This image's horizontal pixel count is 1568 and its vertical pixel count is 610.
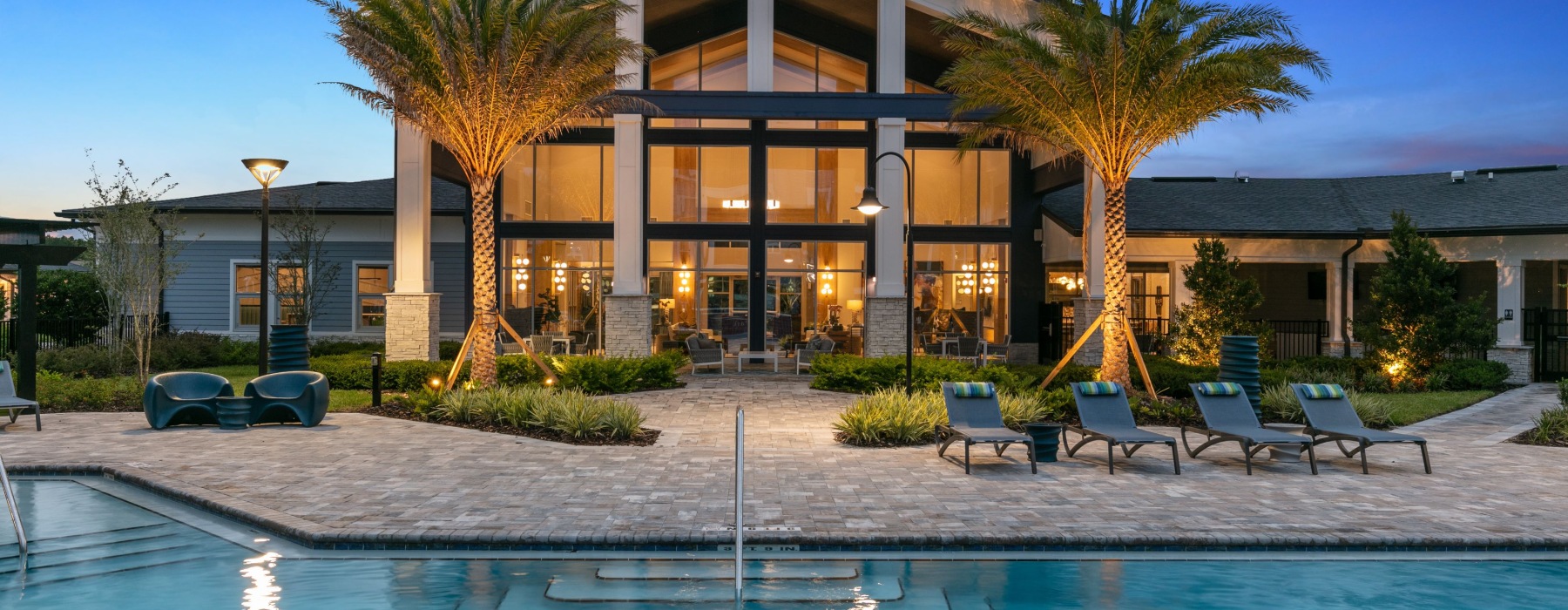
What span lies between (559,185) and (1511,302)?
21.6 metres

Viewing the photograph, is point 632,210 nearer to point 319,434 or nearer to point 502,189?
point 502,189

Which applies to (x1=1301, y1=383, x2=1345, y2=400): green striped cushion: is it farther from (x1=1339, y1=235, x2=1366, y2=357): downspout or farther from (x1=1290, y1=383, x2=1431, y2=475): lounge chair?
(x1=1339, y1=235, x2=1366, y2=357): downspout

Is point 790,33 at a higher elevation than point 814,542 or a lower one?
higher

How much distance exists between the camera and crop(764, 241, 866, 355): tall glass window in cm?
2464

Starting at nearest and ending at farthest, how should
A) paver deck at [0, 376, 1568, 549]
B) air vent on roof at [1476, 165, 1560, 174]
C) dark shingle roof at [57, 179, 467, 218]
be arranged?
paver deck at [0, 376, 1568, 549] < dark shingle roof at [57, 179, 467, 218] < air vent on roof at [1476, 165, 1560, 174]

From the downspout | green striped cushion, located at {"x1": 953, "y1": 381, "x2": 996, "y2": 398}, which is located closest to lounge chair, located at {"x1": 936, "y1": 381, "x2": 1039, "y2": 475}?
green striped cushion, located at {"x1": 953, "y1": 381, "x2": 996, "y2": 398}

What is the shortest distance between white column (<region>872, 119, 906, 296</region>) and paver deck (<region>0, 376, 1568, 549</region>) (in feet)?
29.4

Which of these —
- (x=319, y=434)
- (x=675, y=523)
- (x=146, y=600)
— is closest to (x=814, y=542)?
(x=675, y=523)

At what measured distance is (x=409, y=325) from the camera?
65.6ft

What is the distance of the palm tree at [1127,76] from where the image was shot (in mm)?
14484

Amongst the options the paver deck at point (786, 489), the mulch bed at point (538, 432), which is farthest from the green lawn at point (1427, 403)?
the mulch bed at point (538, 432)

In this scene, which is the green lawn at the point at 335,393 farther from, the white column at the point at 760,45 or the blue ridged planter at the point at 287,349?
the white column at the point at 760,45

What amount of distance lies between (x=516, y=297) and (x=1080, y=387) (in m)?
17.0

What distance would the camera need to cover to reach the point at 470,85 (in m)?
15.0
